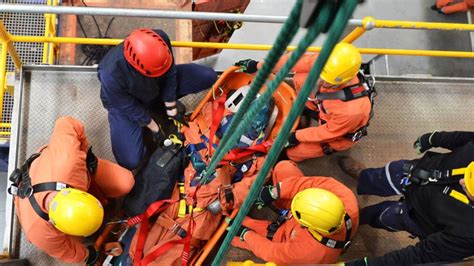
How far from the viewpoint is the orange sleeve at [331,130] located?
3285mm

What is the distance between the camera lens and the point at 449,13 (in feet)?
21.6

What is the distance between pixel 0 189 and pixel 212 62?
3.15 metres

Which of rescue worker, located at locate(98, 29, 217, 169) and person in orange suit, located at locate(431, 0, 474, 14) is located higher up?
person in orange suit, located at locate(431, 0, 474, 14)

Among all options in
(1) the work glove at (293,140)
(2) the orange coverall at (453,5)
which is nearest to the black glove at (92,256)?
(1) the work glove at (293,140)

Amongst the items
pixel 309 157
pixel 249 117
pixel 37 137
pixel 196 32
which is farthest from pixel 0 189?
pixel 249 117

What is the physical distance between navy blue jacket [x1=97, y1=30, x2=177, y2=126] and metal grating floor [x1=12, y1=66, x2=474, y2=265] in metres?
0.38

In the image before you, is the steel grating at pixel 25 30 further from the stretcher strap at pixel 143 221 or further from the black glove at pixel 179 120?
the stretcher strap at pixel 143 221

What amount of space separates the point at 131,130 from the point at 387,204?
2.14 meters

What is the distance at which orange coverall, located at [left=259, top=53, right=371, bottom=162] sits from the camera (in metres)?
3.27

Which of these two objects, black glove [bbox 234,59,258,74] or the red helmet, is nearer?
the red helmet

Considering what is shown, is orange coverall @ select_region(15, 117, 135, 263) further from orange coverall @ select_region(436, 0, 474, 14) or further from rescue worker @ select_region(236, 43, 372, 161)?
orange coverall @ select_region(436, 0, 474, 14)

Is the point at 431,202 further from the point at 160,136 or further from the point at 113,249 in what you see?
the point at 113,249

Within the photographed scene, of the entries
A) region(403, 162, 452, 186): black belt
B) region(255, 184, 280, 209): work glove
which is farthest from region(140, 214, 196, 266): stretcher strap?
region(403, 162, 452, 186): black belt

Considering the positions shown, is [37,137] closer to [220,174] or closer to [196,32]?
[220,174]
